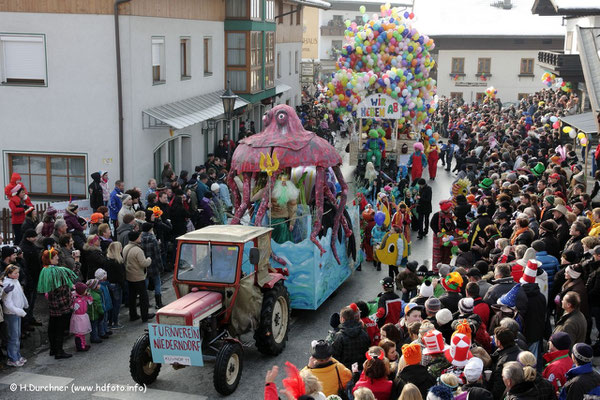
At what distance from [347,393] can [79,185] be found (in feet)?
40.9

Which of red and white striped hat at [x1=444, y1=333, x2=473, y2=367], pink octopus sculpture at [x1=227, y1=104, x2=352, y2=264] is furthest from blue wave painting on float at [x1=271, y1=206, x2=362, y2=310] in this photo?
red and white striped hat at [x1=444, y1=333, x2=473, y2=367]

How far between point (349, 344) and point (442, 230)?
7.69 m

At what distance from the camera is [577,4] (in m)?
30.1

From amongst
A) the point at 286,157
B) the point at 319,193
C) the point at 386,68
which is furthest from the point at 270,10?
the point at 319,193

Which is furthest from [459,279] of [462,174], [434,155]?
[434,155]

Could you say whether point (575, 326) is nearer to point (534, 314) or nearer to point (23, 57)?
point (534, 314)

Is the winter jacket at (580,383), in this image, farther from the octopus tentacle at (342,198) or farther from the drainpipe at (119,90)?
the drainpipe at (119,90)

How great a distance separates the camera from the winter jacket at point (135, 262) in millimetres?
13055

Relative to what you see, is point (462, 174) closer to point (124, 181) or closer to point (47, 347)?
point (124, 181)

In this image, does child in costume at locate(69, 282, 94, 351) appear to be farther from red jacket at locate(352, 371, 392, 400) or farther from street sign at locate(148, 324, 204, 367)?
red jacket at locate(352, 371, 392, 400)

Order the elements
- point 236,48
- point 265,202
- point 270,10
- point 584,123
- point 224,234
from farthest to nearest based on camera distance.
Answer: point 270,10 < point 236,48 < point 584,123 < point 265,202 < point 224,234

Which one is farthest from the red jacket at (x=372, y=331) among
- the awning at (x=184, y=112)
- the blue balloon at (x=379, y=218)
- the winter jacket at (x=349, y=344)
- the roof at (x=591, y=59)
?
the roof at (x=591, y=59)

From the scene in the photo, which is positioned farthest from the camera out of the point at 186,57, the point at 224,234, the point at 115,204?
the point at 186,57

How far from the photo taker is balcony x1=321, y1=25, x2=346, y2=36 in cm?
7775
